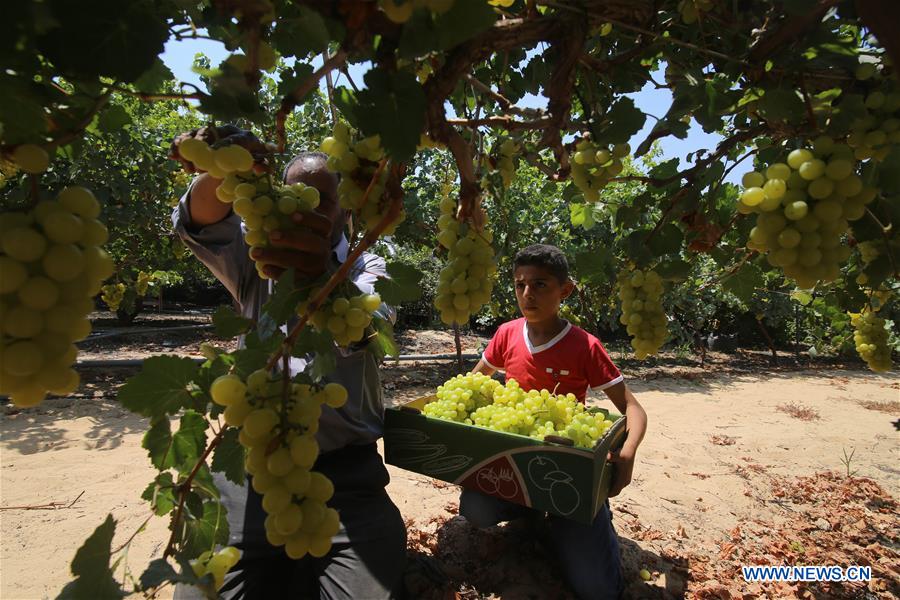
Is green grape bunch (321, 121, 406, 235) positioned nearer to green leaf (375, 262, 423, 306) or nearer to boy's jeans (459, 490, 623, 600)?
green leaf (375, 262, 423, 306)

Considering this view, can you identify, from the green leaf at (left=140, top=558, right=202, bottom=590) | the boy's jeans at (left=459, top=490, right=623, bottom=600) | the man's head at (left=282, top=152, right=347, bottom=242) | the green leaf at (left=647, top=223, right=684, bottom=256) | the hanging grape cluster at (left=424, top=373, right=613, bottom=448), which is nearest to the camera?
the green leaf at (left=140, top=558, right=202, bottom=590)

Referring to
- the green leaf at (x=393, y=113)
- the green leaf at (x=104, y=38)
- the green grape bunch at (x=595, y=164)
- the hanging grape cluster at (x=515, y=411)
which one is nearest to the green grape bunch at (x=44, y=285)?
the green leaf at (x=104, y=38)

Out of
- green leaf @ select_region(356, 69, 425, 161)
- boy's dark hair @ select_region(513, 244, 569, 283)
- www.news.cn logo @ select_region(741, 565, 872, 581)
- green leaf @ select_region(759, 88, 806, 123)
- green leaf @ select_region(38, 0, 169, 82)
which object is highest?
green leaf @ select_region(759, 88, 806, 123)

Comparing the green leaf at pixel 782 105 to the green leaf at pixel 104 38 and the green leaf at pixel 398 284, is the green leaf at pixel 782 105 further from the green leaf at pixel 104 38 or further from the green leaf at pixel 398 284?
the green leaf at pixel 104 38

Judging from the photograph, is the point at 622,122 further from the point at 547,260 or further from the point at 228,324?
the point at 547,260

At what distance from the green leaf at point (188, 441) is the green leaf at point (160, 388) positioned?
3cm

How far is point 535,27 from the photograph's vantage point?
980mm

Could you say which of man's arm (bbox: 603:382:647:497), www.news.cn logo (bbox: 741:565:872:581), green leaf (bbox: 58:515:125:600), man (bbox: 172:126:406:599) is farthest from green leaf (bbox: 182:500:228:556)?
www.news.cn logo (bbox: 741:565:872:581)

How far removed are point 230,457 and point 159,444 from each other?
0.46 feet

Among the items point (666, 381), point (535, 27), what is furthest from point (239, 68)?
point (666, 381)

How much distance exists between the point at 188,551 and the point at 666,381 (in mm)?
9120

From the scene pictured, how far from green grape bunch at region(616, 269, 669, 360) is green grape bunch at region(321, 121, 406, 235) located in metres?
0.97

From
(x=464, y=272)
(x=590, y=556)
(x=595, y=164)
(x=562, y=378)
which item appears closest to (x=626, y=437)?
(x=562, y=378)

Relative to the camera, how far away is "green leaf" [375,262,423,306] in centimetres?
113
